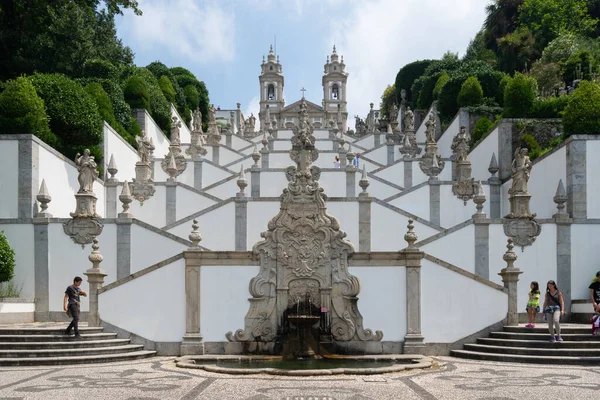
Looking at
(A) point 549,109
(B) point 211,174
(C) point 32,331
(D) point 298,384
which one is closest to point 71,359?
(C) point 32,331

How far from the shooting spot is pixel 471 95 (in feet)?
127

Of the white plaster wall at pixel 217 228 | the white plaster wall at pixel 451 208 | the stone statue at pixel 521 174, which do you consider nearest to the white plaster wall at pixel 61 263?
the white plaster wall at pixel 217 228

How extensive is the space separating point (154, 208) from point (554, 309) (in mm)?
15429

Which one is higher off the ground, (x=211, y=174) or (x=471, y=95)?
(x=471, y=95)

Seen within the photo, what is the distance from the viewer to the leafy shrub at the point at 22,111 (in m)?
22.3

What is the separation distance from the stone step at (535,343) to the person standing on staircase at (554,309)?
0.16m

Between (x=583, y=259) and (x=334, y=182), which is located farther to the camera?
(x=334, y=182)

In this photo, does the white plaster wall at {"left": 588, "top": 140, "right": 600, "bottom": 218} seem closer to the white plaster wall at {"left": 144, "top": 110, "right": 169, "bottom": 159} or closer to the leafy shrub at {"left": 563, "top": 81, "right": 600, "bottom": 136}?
the leafy shrub at {"left": 563, "top": 81, "right": 600, "bottom": 136}

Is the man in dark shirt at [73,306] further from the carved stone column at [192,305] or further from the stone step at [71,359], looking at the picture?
the carved stone column at [192,305]

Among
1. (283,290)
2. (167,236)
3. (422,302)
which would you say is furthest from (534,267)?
(167,236)

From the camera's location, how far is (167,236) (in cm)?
2186

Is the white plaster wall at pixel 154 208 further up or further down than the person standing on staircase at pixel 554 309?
further up

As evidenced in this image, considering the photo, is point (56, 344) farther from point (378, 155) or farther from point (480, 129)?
point (378, 155)

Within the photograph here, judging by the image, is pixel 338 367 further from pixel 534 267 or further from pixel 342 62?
pixel 342 62
